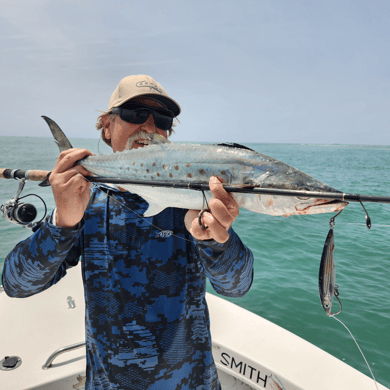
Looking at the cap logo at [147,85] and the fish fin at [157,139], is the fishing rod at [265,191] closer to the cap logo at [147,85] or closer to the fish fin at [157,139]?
the fish fin at [157,139]

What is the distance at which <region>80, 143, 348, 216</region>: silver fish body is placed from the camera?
1.49 meters

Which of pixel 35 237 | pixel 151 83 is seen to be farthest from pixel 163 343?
pixel 151 83

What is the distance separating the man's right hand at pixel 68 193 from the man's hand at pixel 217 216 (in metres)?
0.63

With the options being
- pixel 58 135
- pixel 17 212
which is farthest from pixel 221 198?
pixel 17 212

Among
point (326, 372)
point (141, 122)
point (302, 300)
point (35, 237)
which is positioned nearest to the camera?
point (35, 237)

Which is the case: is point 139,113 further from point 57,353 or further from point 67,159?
point 57,353

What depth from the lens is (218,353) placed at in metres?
3.14

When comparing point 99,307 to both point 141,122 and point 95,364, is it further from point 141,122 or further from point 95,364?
point 141,122

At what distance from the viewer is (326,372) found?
8.84ft

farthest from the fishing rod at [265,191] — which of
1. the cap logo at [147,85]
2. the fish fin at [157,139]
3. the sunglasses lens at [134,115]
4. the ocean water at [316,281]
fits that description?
the ocean water at [316,281]

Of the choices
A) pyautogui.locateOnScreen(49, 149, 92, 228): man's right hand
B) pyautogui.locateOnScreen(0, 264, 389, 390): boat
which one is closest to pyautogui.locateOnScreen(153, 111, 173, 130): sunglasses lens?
pyautogui.locateOnScreen(49, 149, 92, 228): man's right hand

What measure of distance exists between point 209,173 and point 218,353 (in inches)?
95.9

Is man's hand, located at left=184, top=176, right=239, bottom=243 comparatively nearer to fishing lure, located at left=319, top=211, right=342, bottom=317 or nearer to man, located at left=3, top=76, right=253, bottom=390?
man, located at left=3, top=76, right=253, bottom=390

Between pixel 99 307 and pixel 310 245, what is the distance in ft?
25.9
